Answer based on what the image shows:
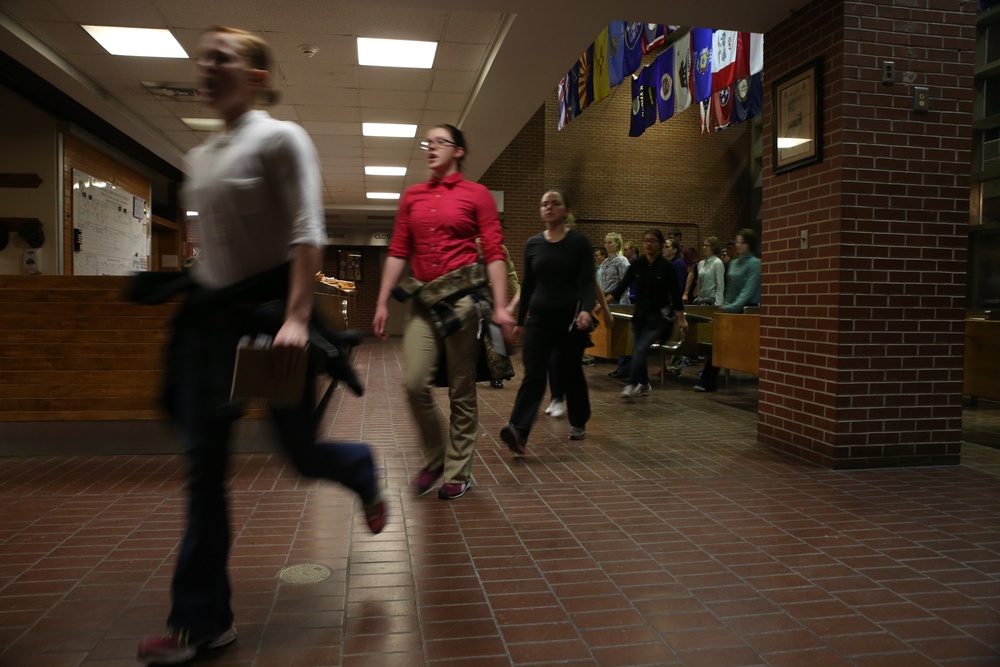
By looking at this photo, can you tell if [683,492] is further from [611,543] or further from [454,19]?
[454,19]

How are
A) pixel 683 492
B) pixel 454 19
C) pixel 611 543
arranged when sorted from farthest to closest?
pixel 454 19, pixel 683 492, pixel 611 543

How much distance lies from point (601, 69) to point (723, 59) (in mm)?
1404

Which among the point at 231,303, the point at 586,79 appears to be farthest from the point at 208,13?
the point at 231,303

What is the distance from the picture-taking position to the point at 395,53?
6.95 m

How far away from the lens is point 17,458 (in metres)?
4.34

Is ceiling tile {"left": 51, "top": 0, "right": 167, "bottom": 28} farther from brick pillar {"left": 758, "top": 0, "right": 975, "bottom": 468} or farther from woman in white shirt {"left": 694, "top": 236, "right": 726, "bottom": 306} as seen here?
woman in white shirt {"left": 694, "top": 236, "right": 726, "bottom": 306}

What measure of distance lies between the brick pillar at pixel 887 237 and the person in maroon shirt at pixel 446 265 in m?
2.06

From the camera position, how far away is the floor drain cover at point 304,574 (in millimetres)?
2498

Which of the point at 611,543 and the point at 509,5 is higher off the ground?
the point at 509,5

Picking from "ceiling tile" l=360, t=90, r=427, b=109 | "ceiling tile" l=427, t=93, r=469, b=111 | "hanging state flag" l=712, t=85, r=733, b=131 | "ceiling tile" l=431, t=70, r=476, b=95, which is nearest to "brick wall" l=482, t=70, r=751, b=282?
"hanging state flag" l=712, t=85, r=733, b=131

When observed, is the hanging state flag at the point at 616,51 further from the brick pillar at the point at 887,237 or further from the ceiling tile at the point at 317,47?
the brick pillar at the point at 887,237

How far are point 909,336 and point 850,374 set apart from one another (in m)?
0.46

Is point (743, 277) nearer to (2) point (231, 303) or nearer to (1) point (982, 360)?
(1) point (982, 360)

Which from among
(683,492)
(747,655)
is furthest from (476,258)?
(747,655)
